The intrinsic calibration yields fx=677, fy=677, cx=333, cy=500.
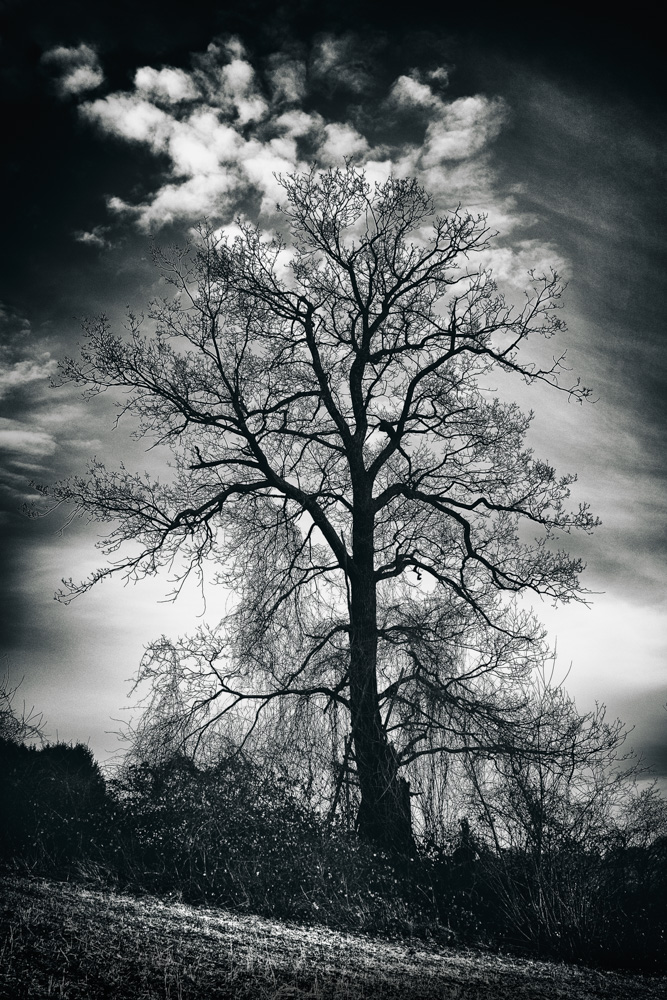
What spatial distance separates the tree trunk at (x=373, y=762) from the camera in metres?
9.81

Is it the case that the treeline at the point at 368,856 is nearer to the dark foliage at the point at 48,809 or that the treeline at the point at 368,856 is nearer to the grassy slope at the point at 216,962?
the dark foliage at the point at 48,809

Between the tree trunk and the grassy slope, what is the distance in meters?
1.95

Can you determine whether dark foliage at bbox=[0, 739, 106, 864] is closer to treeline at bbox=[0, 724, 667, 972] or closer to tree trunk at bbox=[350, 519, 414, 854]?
treeline at bbox=[0, 724, 667, 972]

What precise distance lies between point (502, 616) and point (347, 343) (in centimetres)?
576

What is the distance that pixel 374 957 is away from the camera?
689 cm

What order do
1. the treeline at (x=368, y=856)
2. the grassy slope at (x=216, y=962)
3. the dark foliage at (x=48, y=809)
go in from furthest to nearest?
the dark foliage at (x=48, y=809) → the treeline at (x=368, y=856) → the grassy slope at (x=216, y=962)

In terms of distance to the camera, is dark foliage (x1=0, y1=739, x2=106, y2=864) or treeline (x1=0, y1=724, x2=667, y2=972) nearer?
treeline (x1=0, y1=724, x2=667, y2=972)

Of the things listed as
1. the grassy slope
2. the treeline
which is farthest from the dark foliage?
the grassy slope

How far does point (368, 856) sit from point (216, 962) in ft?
14.6

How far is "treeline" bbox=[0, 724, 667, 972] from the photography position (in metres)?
8.63

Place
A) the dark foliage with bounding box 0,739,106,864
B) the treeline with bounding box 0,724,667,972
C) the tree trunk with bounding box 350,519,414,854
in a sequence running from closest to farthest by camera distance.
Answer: the treeline with bounding box 0,724,667,972
the dark foliage with bounding box 0,739,106,864
the tree trunk with bounding box 350,519,414,854

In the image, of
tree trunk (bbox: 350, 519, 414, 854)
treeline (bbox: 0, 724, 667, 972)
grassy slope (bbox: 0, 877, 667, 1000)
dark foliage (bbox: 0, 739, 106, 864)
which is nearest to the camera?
grassy slope (bbox: 0, 877, 667, 1000)

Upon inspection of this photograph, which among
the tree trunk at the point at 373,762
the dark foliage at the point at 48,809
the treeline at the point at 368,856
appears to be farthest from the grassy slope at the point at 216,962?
the tree trunk at the point at 373,762

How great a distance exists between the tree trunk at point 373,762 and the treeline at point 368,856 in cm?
34
